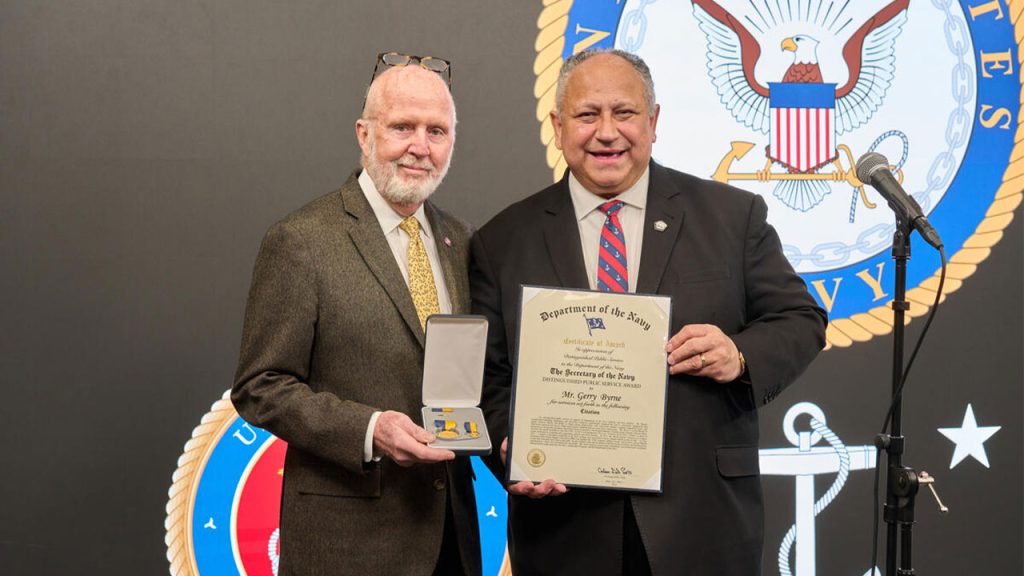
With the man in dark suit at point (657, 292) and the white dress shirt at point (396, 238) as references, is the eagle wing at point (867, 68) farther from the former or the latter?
the white dress shirt at point (396, 238)

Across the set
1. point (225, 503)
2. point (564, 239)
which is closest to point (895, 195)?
point (564, 239)

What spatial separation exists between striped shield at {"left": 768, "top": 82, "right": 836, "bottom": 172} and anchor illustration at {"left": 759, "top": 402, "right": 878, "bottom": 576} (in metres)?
0.87

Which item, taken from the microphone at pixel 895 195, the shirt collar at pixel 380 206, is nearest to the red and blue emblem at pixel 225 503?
the shirt collar at pixel 380 206

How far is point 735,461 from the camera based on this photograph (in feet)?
6.47

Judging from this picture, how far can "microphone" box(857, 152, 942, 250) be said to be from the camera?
79.7 inches

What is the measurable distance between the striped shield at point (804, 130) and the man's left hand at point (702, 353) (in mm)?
1612

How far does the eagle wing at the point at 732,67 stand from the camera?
331 centimetres

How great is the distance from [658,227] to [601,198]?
17cm

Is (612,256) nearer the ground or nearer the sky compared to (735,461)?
nearer the sky

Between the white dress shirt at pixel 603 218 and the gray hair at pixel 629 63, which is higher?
the gray hair at pixel 629 63

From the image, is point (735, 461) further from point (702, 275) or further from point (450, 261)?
point (450, 261)

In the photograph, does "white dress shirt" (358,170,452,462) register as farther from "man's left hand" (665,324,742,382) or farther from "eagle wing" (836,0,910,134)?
"eagle wing" (836,0,910,134)

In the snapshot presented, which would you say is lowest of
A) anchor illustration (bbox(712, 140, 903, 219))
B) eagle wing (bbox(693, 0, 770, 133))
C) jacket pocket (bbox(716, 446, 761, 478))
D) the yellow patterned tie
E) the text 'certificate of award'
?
jacket pocket (bbox(716, 446, 761, 478))

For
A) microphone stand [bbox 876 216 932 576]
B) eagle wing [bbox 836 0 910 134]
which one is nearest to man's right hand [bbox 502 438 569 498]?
microphone stand [bbox 876 216 932 576]
